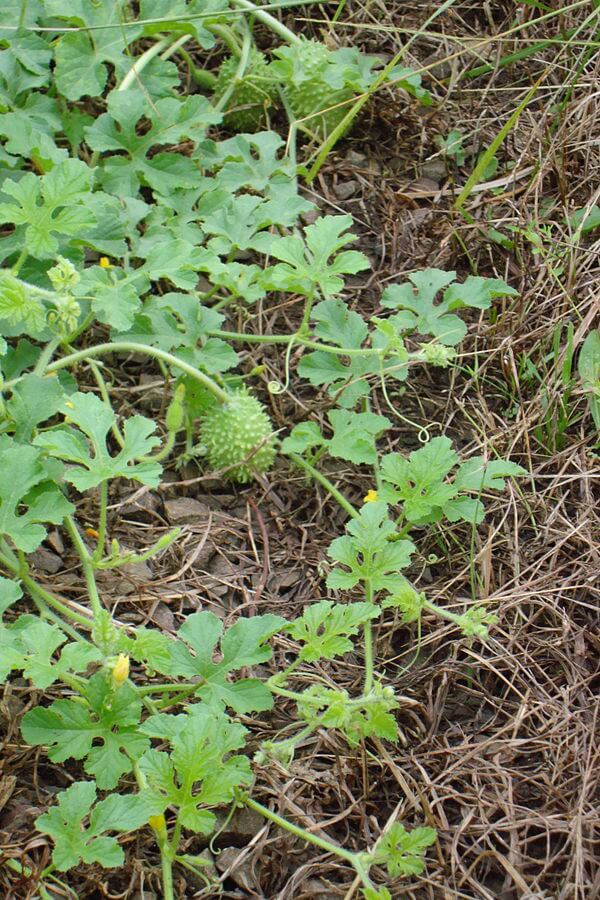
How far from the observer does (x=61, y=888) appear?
74.6 inches

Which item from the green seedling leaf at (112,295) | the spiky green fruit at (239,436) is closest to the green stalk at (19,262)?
the green seedling leaf at (112,295)

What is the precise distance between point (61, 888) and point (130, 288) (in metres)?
1.26

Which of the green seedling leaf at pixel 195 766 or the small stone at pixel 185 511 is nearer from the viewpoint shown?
the green seedling leaf at pixel 195 766

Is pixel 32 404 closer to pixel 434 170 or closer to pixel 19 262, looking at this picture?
pixel 19 262

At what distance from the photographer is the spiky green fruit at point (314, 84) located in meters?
2.99

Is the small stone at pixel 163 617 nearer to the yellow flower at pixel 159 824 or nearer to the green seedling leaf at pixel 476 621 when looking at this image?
the yellow flower at pixel 159 824

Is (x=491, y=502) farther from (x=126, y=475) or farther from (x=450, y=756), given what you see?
(x=126, y=475)

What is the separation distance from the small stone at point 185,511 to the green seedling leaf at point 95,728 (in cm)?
64

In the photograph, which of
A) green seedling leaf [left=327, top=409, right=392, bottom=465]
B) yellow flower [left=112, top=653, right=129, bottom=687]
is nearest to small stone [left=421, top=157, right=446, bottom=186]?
green seedling leaf [left=327, top=409, right=392, bottom=465]

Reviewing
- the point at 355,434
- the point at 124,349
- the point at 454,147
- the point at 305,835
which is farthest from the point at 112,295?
the point at 454,147

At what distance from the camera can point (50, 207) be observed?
7.80 feet

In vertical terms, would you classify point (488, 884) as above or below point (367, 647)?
below

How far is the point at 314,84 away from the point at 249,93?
199mm

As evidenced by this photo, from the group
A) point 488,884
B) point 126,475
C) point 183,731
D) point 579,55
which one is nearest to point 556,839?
point 488,884
